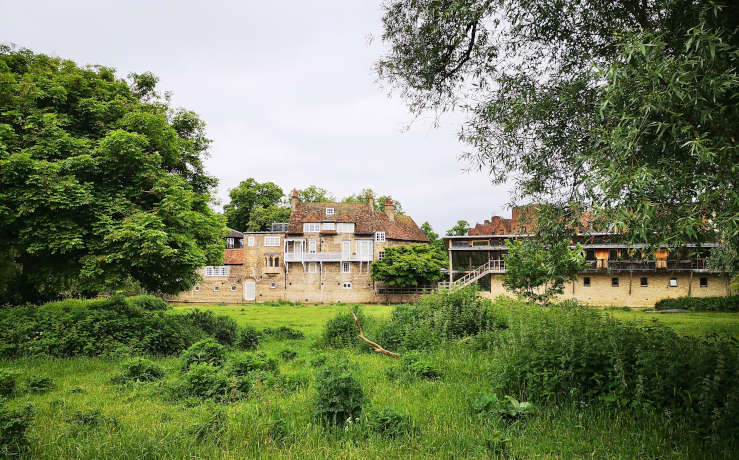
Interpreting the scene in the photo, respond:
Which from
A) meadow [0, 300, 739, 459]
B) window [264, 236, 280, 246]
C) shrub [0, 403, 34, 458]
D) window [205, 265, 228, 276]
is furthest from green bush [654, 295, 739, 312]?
window [205, 265, 228, 276]

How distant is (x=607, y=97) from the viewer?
179 inches

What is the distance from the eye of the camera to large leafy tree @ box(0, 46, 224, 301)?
1191 centimetres

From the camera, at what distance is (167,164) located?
54.3ft

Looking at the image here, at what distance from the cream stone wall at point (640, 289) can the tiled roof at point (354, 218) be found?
16.4 metres

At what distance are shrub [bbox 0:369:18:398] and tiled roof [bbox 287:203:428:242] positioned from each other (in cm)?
3989

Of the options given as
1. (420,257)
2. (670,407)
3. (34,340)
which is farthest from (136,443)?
(420,257)

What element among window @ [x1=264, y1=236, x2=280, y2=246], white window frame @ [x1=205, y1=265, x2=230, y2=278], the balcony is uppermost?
window @ [x1=264, y1=236, x2=280, y2=246]

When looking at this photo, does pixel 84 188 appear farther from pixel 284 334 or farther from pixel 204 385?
pixel 284 334

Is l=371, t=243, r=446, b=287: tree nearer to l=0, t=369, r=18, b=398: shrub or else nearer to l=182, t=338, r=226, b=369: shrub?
l=182, t=338, r=226, b=369: shrub

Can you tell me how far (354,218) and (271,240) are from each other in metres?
10.2

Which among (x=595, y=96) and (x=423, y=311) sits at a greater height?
(x=595, y=96)

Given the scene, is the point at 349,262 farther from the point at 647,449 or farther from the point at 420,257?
the point at 647,449

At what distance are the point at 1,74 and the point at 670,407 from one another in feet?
61.8

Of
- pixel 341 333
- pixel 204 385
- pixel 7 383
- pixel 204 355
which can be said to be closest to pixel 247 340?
pixel 341 333
